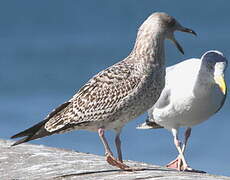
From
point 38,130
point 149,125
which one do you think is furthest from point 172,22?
point 149,125

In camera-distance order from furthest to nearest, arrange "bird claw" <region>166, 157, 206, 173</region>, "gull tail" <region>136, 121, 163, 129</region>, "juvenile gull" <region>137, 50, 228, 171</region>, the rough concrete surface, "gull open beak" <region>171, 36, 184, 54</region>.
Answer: "gull tail" <region>136, 121, 163, 129</region>
"juvenile gull" <region>137, 50, 228, 171</region>
"bird claw" <region>166, 157, 206, 173</region>
"gull open beak" <region>171, 36, 184, 54</region>
the rough concrete surface

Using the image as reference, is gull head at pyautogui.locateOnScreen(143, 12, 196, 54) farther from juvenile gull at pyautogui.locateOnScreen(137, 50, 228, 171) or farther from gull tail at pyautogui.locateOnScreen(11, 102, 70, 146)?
juvenile gull at pyautogui.locateOnScreen(137, 50, 228, 171)

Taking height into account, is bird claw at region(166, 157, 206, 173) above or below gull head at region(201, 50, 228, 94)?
below

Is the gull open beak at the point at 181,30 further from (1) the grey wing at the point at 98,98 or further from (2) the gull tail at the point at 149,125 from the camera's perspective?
(2) the gull tail at the point at 149,125

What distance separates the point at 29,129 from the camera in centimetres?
905

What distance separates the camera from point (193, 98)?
11664 mm

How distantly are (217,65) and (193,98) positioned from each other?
0.64 m

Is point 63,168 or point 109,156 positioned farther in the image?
point 63,168

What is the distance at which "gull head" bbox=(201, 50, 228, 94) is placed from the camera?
1137 centimetres

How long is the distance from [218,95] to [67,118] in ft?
12.2

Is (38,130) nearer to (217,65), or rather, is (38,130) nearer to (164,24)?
(164,24)

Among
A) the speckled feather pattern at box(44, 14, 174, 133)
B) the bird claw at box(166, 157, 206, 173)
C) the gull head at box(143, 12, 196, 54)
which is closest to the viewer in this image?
the speckled feather pattern at box(44, 14, 174, 133)

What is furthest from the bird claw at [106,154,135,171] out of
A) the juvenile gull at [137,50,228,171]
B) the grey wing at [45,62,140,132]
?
the juvenile gull at [137,50,228,171]

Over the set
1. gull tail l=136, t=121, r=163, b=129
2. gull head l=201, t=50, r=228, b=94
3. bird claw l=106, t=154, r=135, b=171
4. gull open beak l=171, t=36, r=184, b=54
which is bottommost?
bird claw l=106, t=154, r=135, b=171
